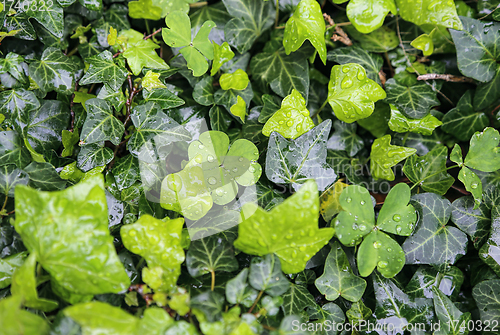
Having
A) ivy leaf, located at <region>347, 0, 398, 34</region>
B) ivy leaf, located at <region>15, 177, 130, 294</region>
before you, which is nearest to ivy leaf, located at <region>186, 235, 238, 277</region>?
ivy leaf, located at <region>15, 177, 130, 294</region>

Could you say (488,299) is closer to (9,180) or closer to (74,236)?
(74,236)

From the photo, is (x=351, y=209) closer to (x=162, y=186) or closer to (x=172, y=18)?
(x=162, y=186)

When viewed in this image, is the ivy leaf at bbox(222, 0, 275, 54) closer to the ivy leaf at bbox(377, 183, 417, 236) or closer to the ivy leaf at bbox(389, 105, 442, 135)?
the ivy leaf at bbox(389, 105, 442, 135)

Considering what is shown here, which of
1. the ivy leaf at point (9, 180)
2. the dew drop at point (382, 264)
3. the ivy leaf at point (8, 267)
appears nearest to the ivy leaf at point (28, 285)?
the ivy leaf at point (8, 267)

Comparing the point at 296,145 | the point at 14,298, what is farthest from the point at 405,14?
the point at 14,298

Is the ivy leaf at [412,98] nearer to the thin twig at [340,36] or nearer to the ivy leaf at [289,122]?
the thin twig at [340,36]

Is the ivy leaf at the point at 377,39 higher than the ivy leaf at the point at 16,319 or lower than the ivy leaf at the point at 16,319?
higher

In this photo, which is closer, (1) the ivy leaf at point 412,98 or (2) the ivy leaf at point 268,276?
(2) the ivy leaf at point 268,276
